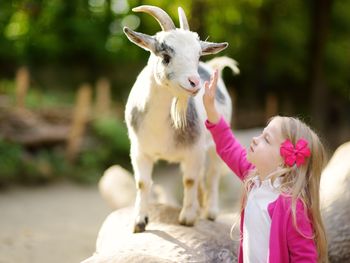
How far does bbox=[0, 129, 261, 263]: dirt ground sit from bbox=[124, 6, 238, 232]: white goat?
7.81 feet

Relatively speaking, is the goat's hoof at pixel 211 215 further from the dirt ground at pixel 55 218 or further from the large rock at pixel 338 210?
the dirt ground at pixel 55 218

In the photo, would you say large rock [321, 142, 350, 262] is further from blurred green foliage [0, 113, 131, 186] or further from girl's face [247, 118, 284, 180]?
blurred green foliage [0, 113, 131, 186]

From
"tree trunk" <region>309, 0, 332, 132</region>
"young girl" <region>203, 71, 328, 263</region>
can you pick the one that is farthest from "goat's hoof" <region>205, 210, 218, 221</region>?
"tree trunk" <region>309, 0, 332, 132</region>

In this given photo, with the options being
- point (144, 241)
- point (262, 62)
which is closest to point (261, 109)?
point (262, 62)

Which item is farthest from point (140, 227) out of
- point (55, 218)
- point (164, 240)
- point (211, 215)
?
point (55, 218)

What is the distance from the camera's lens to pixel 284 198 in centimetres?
267

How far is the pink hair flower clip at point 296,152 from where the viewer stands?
2629mm

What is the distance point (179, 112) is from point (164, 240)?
0.82 meters

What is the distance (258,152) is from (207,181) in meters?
1.84

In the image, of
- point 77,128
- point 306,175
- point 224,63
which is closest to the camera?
point 306,175

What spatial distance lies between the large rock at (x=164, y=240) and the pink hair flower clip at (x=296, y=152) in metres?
0.86

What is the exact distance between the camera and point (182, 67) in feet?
10.0

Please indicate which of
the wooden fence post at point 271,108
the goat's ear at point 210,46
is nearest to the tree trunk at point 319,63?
the wooden fence post at point 271,108

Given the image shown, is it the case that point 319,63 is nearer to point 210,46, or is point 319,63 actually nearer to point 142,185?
point 142,185
